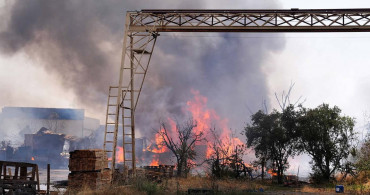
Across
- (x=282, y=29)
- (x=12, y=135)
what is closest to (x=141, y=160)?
(x=12, y=135)

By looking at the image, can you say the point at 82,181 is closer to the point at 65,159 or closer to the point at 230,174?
the point at 230,174

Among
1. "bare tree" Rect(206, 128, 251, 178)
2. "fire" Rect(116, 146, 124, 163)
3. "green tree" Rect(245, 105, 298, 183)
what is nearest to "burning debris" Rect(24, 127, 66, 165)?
"fire" Rect(116, 146, 124, 163)

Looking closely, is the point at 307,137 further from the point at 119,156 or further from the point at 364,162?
the point at 119,156

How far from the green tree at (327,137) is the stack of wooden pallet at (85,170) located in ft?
47.0

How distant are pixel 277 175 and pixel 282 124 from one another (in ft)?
11.7

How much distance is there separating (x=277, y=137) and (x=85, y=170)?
13943 mm

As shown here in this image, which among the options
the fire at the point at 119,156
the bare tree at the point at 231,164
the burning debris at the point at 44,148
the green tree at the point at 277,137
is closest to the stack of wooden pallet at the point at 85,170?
the bare tree at the point at 231,164

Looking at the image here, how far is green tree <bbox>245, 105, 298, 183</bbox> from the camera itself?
84.3 feet

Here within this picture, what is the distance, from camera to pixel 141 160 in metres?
57.0

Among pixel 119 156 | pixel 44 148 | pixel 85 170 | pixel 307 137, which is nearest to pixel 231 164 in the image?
pixel 307 137

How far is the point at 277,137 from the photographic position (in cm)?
2567

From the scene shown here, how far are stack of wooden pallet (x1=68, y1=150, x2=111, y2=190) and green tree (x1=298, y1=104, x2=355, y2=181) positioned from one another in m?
14.3

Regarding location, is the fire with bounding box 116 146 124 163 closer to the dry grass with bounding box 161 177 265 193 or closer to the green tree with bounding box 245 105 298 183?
the green tree with bounding box 245 105 298 183

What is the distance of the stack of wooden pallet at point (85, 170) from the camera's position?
17163mm
